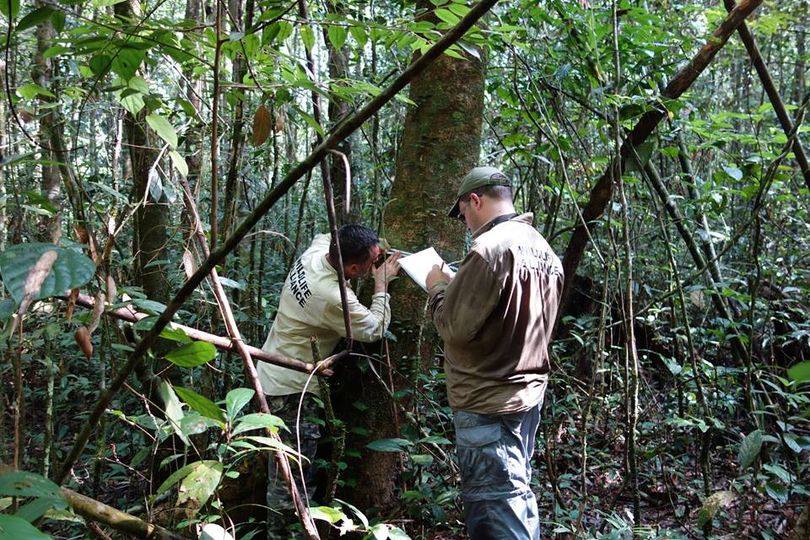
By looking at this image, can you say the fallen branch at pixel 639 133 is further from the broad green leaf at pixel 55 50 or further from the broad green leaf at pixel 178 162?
the broad green leaf at pixel 55 50

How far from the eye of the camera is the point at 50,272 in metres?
0.86

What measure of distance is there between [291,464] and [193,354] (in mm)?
2174

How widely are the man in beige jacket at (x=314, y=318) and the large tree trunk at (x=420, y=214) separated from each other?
165 millimetres

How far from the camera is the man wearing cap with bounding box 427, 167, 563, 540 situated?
9.32ft

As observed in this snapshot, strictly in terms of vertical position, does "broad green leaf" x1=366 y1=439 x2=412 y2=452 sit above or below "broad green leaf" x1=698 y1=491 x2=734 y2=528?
above

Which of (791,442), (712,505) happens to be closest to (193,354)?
(712,505)

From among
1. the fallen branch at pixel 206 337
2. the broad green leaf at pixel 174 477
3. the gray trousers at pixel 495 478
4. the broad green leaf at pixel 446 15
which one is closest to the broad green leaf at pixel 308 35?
the broad green leaf at pixel 446 15

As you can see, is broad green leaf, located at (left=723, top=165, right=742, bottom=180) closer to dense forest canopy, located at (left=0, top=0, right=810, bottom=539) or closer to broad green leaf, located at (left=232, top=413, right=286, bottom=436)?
dense forest canopy, located at (left=0, top=0, right=810, bottom=539)

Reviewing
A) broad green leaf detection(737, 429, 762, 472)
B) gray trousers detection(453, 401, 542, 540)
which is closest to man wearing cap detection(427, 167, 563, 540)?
gray trousers detection(453, 401, 542, 540)

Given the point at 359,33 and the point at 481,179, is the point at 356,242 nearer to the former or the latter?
the point at 481,179

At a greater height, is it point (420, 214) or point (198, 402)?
point (420, 214)

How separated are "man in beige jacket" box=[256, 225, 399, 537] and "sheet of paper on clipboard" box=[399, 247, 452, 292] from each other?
162mm

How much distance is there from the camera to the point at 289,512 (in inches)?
136

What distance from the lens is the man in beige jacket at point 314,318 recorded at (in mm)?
3326
